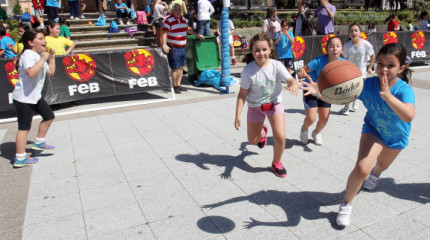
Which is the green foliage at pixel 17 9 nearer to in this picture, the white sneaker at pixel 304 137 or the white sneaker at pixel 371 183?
the white sneaker at pixel 304 137

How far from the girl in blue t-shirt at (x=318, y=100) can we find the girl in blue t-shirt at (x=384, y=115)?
1.53m

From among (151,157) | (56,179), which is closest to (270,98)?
(151,157)

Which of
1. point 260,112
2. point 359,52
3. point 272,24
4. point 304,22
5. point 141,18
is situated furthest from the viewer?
point 141,18

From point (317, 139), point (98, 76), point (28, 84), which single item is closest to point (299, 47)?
point (317, 139)

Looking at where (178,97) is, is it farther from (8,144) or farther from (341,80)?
(341,80)

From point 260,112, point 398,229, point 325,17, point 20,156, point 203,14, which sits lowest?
point 398,229

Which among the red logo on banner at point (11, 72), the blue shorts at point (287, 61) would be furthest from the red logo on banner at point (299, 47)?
the red logo on banner at point (11, 72)

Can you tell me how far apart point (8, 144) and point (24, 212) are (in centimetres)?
277

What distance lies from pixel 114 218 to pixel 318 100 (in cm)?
337

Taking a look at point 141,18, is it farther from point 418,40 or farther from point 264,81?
point 264,81

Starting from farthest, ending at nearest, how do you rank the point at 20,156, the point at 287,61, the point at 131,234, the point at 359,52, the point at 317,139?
1. the point at 287,61
2. the point at 359,52
3. the point at 317,139
4. the point at 20,156
5. the point at 131,234

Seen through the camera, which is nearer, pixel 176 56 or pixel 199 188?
pixel 199 188

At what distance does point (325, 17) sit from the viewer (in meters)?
10.9

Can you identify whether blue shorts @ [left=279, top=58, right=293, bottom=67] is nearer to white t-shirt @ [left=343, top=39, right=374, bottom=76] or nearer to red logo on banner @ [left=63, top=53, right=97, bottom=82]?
white t-shirt @ [left=343, top=39, right=374, bottom=76]
